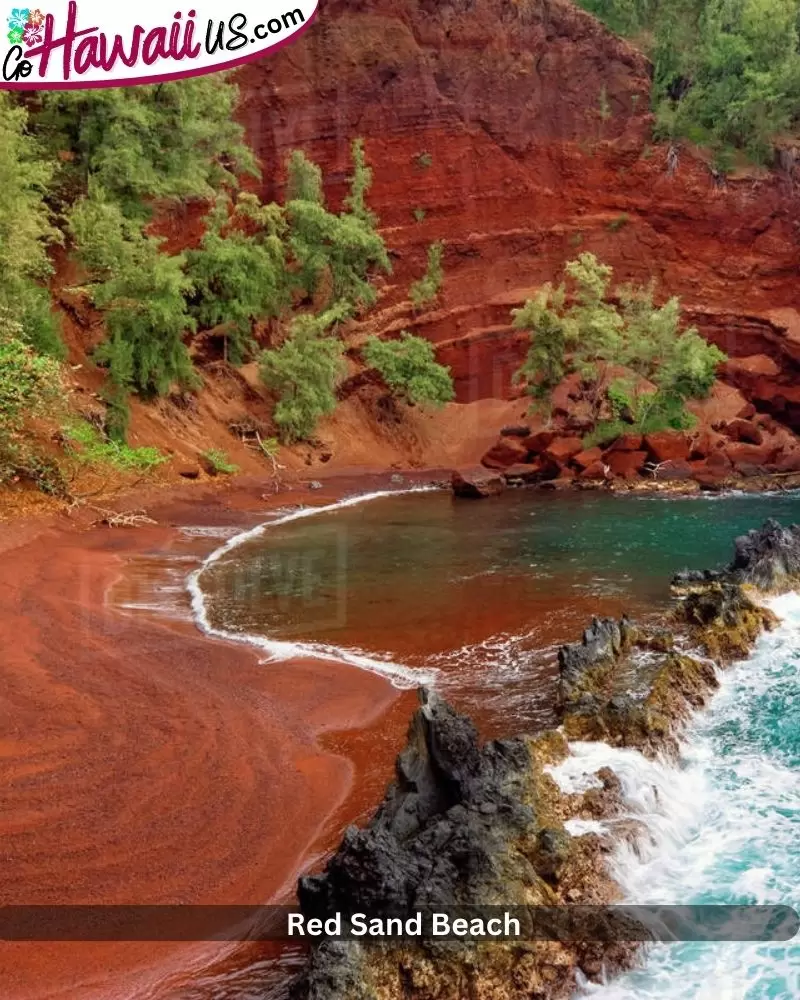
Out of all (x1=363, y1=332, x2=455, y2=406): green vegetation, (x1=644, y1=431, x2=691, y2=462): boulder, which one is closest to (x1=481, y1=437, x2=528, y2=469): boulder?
(x1=363, y1=332, x2=455, y2=406): green vegetation

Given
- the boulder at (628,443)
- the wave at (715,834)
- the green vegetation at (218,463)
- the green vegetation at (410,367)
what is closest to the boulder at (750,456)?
the boulder at (628,443)

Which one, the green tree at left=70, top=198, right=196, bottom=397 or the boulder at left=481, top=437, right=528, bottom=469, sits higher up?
the green tree at left=70, top=198, right=196, bottom=397

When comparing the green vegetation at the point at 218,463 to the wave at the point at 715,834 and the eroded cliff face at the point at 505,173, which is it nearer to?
the eroded cliff face at the point at 505,173

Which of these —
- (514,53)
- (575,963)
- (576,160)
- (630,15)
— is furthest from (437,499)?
(630,15)

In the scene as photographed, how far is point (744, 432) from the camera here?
3491 cm

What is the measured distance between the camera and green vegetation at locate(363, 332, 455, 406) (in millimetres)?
36812

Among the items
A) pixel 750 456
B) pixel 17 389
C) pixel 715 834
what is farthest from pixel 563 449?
pixel 715 834

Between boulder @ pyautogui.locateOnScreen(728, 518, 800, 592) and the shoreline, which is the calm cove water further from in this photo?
the shoreline

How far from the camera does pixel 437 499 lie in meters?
27.9

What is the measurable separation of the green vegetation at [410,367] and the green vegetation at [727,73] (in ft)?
69.3

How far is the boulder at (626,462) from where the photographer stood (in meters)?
31.7

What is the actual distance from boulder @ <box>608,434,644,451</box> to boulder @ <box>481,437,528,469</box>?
3.72 meters

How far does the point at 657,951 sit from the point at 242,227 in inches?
1405
